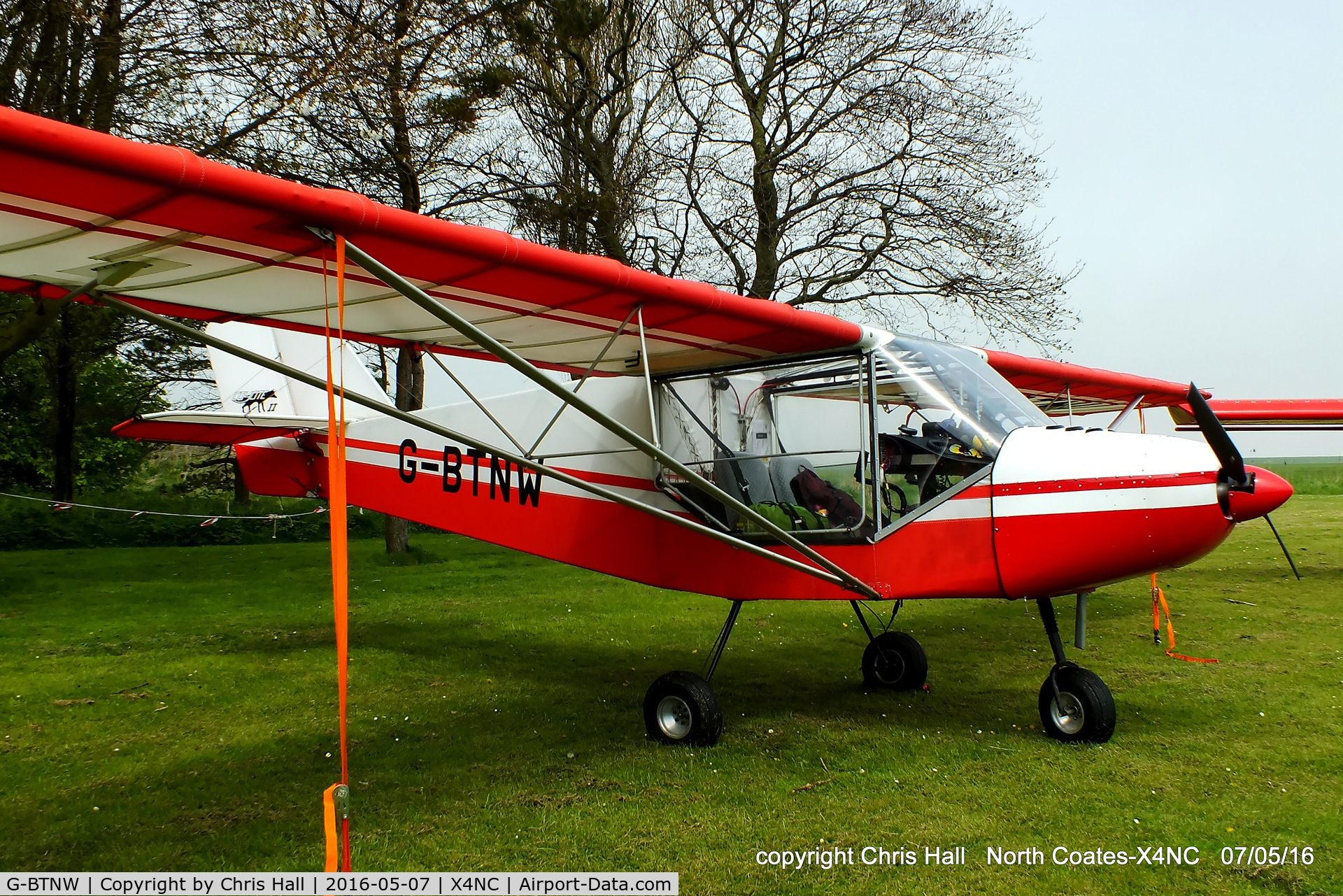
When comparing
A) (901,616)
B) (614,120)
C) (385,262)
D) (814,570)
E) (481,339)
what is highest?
(614,120)

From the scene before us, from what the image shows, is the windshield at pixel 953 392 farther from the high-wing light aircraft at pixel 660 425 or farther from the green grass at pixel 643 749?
the green grass at pixel 643 749

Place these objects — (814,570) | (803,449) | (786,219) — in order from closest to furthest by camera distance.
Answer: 1. (814,570)
2. (803,449)
3. (786,219)

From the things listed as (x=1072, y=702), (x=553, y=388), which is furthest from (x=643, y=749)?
(x=1072, y=702)

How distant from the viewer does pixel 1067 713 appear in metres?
4.82

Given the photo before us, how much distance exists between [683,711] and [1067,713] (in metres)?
2.19

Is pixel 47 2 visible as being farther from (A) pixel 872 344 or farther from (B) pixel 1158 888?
(B) pixel 1158 888

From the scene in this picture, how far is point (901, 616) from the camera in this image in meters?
9.77

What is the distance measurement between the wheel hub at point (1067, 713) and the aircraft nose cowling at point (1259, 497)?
1328mm

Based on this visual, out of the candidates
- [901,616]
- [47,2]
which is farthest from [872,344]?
[47,2]

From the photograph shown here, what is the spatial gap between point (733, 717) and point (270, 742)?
2.83 metres

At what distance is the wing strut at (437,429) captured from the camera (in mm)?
3576

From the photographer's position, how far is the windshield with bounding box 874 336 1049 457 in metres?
4.71
